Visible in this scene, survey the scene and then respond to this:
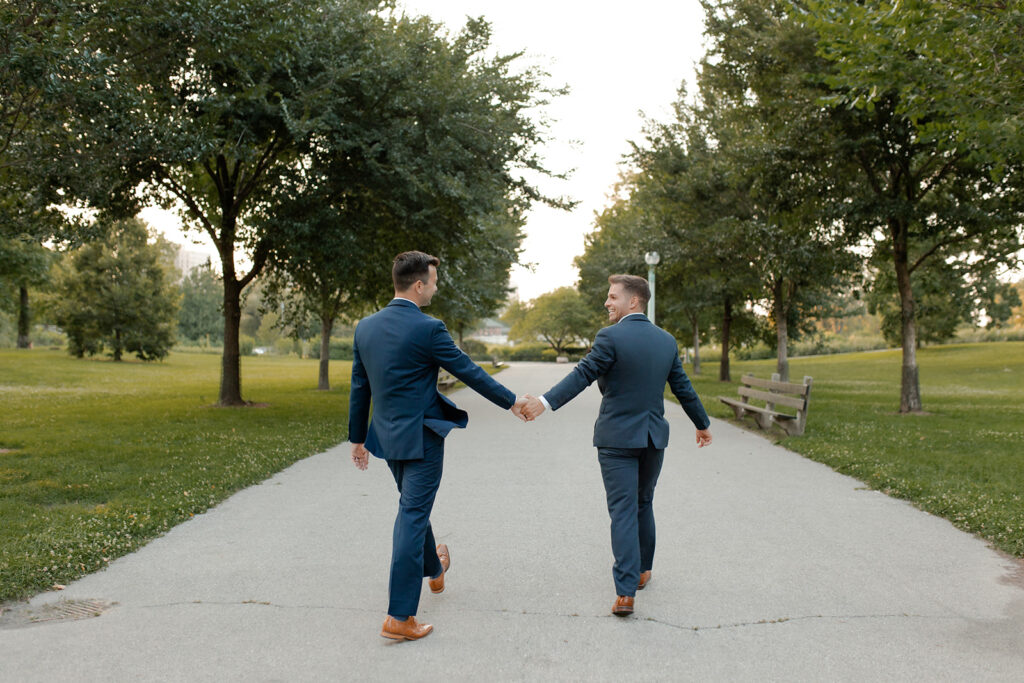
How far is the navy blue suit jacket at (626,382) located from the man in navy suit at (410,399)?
0.54 metres

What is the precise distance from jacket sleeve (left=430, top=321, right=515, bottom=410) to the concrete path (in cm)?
124

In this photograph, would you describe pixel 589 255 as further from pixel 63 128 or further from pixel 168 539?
pixel 168 539

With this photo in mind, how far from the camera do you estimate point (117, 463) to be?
904 centimetres

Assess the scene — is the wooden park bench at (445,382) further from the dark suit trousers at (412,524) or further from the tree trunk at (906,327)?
the dark suit trousers at (412,524)

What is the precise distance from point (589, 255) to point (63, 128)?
2797 centimetres

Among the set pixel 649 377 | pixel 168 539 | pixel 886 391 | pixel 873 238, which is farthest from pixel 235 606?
pixel 886 391

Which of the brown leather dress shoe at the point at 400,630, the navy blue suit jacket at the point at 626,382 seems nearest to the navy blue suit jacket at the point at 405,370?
the navy blue suit jacket at the point at 626,382

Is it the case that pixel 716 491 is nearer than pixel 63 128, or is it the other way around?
pixel 716 491

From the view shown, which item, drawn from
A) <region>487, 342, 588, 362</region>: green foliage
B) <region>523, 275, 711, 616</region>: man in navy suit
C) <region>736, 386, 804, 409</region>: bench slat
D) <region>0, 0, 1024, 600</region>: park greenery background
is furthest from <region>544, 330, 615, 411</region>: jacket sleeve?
<region>487, 342, 588, 362</region>: green foliage

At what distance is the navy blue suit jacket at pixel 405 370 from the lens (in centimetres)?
400

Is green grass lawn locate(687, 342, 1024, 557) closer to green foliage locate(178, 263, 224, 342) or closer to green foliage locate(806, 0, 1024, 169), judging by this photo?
green foliage locate(806, 0, 1024, 169)

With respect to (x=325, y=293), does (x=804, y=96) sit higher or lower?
higher

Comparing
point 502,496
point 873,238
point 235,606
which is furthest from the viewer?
point 873,238

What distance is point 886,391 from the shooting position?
2425 centimetres
